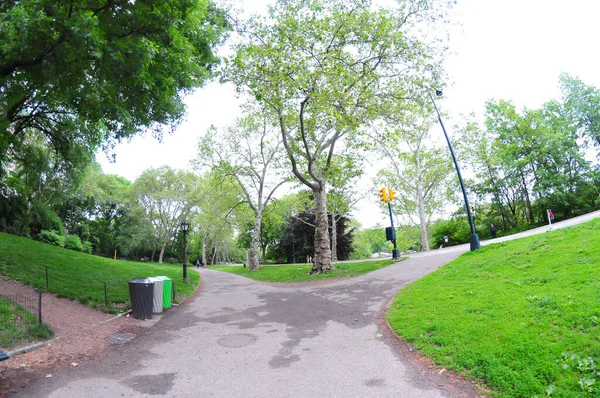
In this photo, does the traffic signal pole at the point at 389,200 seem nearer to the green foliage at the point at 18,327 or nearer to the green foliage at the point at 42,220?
the green foliage at the point at 18,327

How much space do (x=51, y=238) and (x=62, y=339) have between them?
74.0ft

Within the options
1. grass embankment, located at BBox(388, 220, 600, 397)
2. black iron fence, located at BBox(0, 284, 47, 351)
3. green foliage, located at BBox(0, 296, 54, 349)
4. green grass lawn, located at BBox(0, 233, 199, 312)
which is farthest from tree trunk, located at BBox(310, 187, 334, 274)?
green foliage, located at BBox(0, 296, 54, 349)

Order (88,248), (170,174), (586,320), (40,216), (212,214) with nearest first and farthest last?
(586,320) → (40,216) → (88,248) → (212,214) → (170,174)

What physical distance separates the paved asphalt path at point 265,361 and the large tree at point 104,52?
5.51 metres

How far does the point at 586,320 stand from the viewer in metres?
4.48

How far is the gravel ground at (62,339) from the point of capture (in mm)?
4820

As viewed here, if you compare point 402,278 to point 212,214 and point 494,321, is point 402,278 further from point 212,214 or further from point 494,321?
point 212,214

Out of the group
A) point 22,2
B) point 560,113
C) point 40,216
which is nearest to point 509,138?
point 560,113

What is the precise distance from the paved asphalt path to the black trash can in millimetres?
585

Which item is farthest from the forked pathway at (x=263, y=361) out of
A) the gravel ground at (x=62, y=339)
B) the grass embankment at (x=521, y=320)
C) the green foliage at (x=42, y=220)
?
the green foliage at (x=42, y=220)

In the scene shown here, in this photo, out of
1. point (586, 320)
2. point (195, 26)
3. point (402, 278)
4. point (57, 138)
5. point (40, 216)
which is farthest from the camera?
point (40, 216)

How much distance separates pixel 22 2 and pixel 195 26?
3.80 metres

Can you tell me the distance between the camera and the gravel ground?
4820mm

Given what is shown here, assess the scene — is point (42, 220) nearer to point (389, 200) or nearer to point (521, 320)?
point (389, 200)
